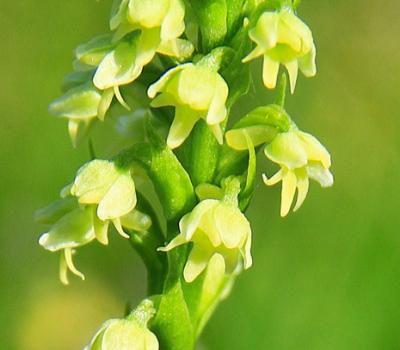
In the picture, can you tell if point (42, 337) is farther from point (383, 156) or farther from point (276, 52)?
point (276, 52)

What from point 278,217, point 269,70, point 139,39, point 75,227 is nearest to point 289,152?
point 269,70

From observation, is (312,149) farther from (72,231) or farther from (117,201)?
(72,231)

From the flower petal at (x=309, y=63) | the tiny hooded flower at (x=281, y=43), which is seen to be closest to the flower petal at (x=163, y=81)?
the tiny hooded flower at (x=281, y=43)

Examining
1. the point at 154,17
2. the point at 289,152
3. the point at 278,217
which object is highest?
the point at 154,17

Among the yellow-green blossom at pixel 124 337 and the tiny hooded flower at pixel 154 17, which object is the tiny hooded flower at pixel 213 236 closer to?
the yellow-green blossom at pixel 124 337

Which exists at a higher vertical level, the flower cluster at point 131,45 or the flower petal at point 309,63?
the flower cluster at point 131,45

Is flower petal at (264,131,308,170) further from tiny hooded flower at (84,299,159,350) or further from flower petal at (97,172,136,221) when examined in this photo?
tiny hooded flower at (84,299,159,350)
